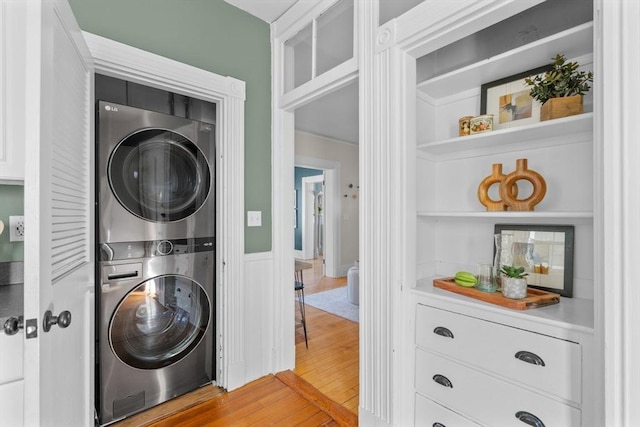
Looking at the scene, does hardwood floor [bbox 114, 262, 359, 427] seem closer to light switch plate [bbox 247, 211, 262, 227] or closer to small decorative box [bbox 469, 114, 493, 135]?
light switch plate [bbox 247, 211, 262, 227]

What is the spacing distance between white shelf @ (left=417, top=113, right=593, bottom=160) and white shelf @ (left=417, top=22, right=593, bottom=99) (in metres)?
0.32

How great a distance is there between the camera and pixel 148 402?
6.11 ft

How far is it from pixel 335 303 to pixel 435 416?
2.68 m

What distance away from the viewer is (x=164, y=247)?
1892 millimetres

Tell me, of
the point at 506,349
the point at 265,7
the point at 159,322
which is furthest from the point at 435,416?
the point at 265,7

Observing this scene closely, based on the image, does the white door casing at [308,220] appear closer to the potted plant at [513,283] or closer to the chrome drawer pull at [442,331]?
the chrome drawer pull at [442,331]

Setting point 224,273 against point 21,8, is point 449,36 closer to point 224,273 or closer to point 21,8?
point 21,8

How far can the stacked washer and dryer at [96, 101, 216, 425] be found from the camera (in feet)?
5.62

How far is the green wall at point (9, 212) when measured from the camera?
54.1 inches

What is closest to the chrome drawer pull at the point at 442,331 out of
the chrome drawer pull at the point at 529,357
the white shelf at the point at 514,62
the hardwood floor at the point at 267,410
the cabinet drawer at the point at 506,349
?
the cabinet drawer at the point at 506,349
